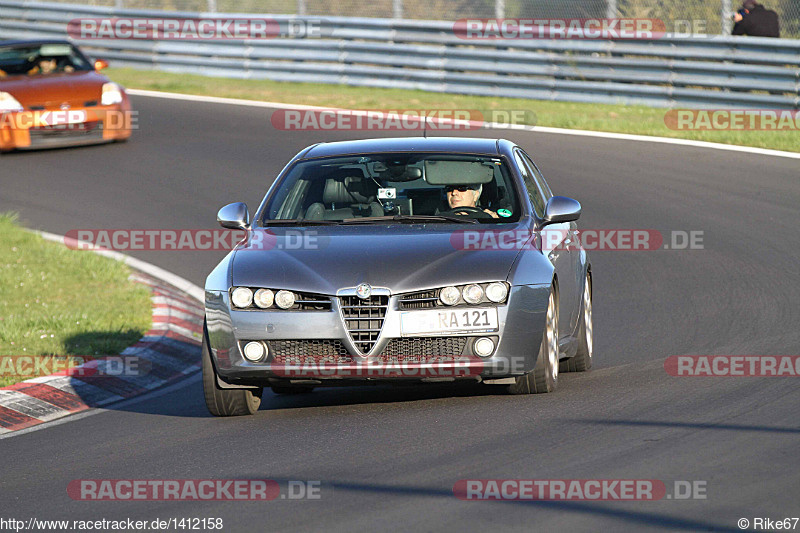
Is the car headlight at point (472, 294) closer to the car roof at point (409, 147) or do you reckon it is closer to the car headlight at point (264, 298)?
the car headlight at point (264, 298)

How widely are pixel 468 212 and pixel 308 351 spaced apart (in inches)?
64.1

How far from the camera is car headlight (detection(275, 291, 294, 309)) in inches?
293

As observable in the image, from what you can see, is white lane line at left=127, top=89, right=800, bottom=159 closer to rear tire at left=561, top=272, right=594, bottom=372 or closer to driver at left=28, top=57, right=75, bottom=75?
driver at left=28, top=57, right=75, bottom=75

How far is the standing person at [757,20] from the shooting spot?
20.4 meters

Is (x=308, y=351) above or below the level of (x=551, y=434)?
above

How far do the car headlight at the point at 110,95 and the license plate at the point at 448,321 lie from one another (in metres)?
13.4

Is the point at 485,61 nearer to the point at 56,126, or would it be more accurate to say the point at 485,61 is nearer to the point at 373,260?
the point at 56,126

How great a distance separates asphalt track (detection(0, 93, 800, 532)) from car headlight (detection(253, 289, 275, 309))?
34 centimetres

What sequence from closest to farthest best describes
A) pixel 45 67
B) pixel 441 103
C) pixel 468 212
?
pixel 468 212 < pixel 45 67 < pixel 441 103

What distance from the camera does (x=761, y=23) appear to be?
20.4 m

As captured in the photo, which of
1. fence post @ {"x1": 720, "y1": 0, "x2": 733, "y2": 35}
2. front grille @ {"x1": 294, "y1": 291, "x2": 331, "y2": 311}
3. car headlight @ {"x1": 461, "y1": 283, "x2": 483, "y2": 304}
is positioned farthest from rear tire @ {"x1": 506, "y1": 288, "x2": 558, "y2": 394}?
fence post @ {"x1": 720, "y1": 0, "x2": 733, "y2": 35}

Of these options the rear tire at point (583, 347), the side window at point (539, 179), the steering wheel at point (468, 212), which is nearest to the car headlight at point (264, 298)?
the steering wheel at point (468, 212)

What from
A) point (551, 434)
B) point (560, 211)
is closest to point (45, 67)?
point (560, 211)

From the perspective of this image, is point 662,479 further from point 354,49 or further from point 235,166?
point 354,49
